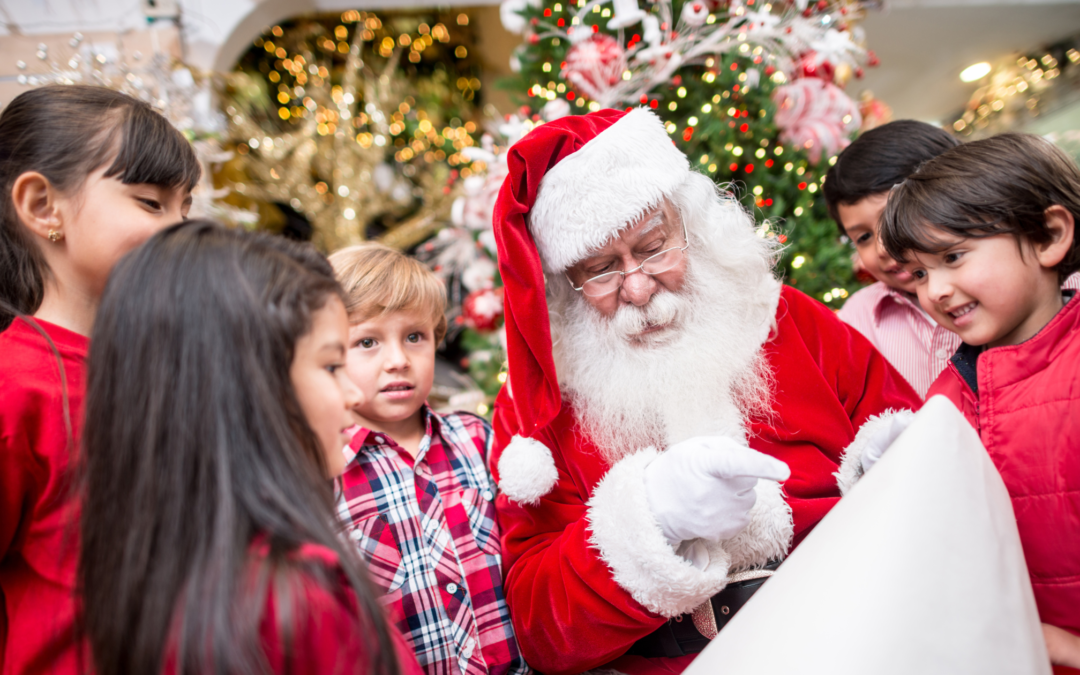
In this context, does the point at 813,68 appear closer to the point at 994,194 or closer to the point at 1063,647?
the point at 994,194

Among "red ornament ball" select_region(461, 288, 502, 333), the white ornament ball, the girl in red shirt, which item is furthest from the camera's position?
"red ornament ball" select_region(461, 288, 502, 333)

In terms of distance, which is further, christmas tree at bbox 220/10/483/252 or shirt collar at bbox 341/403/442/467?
christmas tree at bbox 220/10/483/252

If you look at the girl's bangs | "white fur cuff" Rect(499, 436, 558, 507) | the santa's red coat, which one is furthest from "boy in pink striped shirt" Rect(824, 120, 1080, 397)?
the girl's bangs

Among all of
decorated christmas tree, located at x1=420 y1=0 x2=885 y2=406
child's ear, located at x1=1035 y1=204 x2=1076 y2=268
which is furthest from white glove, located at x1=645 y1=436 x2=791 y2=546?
decorated christmas tree, located at x1=420 y1=0 x2=885 y2=406

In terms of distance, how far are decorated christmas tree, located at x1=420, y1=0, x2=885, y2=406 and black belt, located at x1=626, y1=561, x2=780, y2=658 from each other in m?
1.45

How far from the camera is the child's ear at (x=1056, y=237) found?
53.7 inches

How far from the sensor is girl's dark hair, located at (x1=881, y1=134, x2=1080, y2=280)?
1373 millimetres

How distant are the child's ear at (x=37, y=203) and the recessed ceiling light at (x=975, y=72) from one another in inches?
224

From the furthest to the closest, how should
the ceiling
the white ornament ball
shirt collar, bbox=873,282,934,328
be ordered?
the ceiling, the white ornament ball, shirt collar, bbox=873,282,934,328

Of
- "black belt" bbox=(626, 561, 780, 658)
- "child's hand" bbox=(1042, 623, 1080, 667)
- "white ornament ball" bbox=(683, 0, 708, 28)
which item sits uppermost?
"white ornament ball" bbox=(683, 0, 708, 28)

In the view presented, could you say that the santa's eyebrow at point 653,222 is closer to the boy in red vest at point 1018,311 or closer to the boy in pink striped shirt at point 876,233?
the boy in red vest at point 1018,311

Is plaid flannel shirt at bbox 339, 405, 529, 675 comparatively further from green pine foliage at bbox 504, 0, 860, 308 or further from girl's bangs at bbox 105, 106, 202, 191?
green pine foliage at bbox 504, 0, 860, 308

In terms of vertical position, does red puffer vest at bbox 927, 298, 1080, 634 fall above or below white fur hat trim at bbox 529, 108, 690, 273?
below

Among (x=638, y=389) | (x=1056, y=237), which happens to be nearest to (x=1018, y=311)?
(x=1056, y=237)
